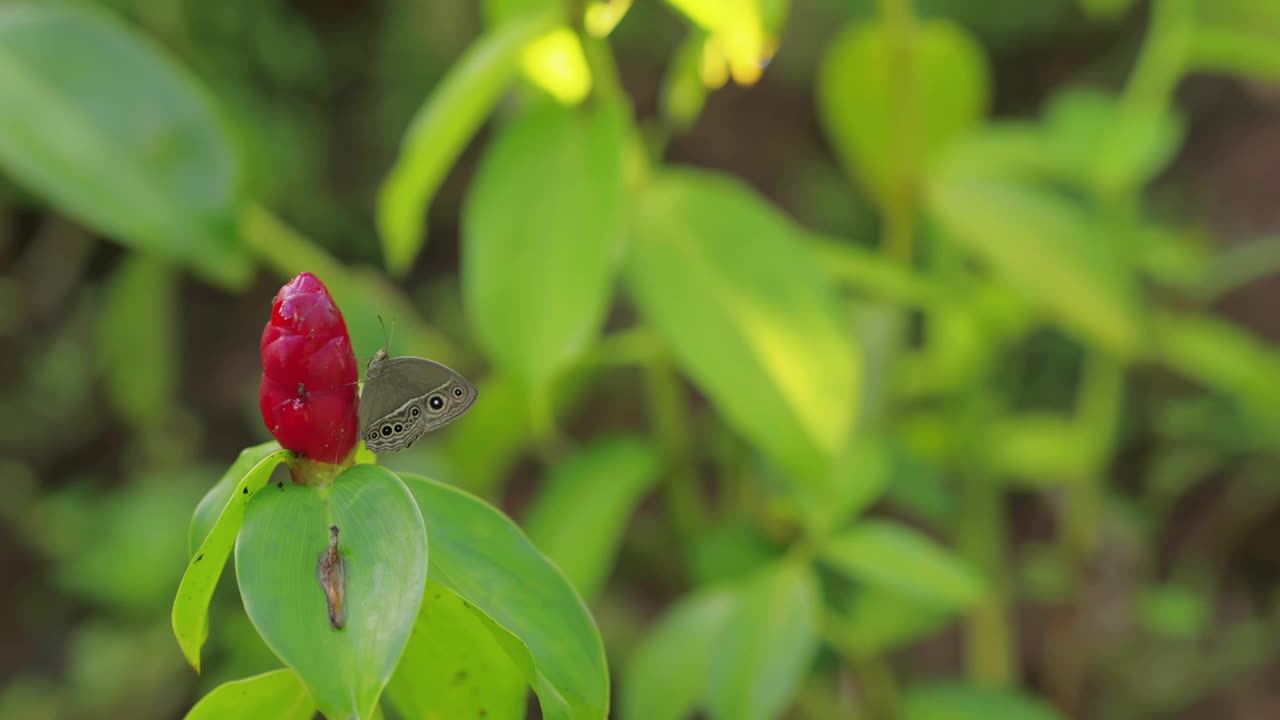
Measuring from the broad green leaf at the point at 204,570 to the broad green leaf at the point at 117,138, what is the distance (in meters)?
0.29

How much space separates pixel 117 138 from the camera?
616 mm

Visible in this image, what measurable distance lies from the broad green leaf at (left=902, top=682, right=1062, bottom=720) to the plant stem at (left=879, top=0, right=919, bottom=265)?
0.32 meters

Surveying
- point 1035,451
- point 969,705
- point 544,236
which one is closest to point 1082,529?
point 1035,451

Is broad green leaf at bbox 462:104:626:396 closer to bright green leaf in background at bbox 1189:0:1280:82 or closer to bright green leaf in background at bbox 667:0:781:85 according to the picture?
bright green leaf in background at bbox 667:0:781:85

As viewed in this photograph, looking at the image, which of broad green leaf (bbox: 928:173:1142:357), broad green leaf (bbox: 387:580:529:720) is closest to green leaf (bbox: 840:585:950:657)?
broad green leaf (bbox: 928:173:1142:357)

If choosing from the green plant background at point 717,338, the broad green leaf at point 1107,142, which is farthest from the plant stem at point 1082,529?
the broad green leaf at point 1107,142

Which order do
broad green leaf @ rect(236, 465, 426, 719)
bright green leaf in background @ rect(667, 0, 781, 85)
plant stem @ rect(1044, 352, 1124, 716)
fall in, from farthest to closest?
1. plant stem @ rect(1044, 352, 1124, 716)
2. bright green leaf in background @ rect(667, 0, 781, 85)
3. broad green leaf @ rect(236, 465, 426, 719)

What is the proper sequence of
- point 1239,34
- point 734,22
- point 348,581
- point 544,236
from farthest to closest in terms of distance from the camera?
point 1239,34
point 544,236
point 734,22
point 348,581

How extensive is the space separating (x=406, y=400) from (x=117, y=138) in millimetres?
352

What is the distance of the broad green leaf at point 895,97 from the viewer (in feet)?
2.69

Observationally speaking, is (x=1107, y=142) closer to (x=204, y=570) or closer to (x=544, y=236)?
(x=544, y=236)

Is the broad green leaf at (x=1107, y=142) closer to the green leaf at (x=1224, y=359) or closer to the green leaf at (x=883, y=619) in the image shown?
the green leaf at (x=1224, y=359)

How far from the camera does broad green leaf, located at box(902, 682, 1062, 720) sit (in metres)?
0.80

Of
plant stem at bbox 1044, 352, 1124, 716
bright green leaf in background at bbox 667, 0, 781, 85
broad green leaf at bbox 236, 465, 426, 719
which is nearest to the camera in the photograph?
broad green leaf at bbox 236, 465, 426, 719
